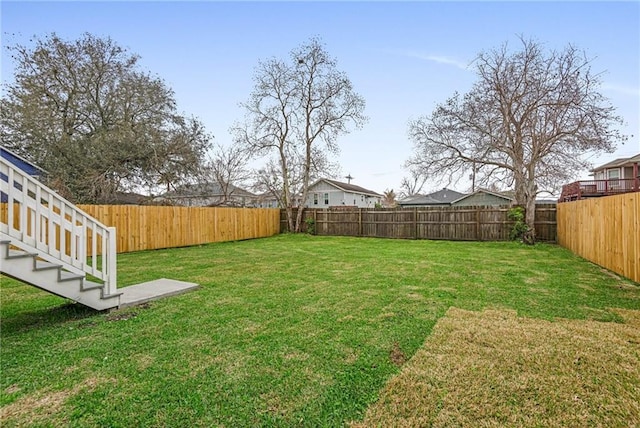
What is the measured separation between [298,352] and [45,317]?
319 cm

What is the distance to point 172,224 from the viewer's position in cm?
1104

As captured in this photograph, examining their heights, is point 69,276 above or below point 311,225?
below

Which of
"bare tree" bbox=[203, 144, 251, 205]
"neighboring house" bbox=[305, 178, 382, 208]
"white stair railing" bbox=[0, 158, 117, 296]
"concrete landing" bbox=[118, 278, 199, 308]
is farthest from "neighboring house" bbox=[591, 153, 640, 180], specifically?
"white stair railing" bbox=[0, 158, 117, 296]

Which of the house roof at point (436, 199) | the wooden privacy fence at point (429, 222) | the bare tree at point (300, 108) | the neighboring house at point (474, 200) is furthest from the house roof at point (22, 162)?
the house roof at point (436, 199)

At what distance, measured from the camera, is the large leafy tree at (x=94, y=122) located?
42.8 ft

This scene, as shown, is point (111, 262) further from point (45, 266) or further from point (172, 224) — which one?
point (172, 224)

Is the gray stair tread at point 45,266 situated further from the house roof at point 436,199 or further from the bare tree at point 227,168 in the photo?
the house roof at point 436,199

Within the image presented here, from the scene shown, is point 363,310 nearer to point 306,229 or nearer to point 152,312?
point 152,312

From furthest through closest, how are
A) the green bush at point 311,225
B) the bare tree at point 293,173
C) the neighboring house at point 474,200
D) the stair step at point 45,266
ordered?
the neighboring house at point 474,200 < the bare tree at point 293,173 < the green bush at point 311,225 < the stair step at point 45,266

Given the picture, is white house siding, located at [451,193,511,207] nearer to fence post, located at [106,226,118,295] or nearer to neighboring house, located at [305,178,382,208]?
neighboring house, located at [305,178,382,208]

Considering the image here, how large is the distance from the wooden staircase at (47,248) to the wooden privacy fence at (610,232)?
7.73 meters

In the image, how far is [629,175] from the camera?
19.2 m

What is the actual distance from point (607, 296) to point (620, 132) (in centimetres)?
941

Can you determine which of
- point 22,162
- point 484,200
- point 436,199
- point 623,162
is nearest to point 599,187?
point 623,162
